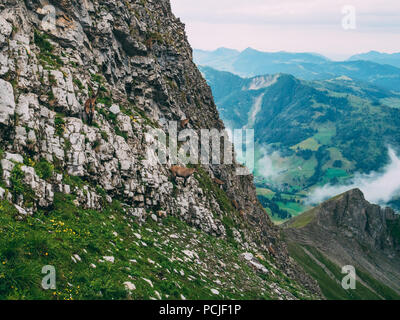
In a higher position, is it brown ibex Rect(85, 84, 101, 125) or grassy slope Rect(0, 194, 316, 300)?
brown ibex Rect(85, 84, 101, 125)

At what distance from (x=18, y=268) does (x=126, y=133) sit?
27835 mm

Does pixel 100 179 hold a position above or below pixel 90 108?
below

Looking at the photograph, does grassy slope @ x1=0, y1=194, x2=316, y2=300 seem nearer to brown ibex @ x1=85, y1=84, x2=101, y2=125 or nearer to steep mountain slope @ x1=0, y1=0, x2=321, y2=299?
steep mountain slope @ x1=0, y1=0, x2=321, y2=299

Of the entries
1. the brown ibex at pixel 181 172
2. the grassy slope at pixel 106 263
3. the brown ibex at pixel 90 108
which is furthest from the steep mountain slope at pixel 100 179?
the brown ibex at pixel 181 172

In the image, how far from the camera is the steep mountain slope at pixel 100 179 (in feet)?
60.5

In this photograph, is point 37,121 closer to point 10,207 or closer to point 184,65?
point 10,207

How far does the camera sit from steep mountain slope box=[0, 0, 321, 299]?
18.4 meters

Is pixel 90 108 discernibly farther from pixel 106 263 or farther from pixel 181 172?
pixel 106 263

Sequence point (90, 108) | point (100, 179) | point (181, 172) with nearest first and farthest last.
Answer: point (100, 179), point (90, 108), point (181, 172)

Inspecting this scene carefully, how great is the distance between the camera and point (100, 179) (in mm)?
32438

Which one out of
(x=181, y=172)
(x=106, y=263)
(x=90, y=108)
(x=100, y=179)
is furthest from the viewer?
(x=181, y=172)

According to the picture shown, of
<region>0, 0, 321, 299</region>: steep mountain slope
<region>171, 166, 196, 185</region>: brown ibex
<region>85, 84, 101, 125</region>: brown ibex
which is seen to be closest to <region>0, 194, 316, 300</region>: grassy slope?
<region>0, 0, 321, 299</region>: steep mountain slope

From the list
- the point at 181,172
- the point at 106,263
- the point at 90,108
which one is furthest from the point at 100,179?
the point at 181,172
